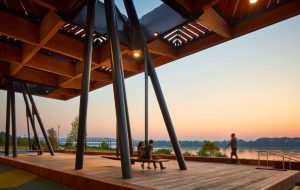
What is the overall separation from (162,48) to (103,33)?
3.27 m

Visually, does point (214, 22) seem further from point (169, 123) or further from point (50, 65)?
point (50, 65)

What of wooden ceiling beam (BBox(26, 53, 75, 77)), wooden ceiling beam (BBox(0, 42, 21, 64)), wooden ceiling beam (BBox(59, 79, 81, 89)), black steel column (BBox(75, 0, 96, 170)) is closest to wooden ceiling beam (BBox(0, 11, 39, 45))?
wooden ceiling beam (BBox(0, 42, 21, 64))

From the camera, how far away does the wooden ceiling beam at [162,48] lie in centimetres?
1379

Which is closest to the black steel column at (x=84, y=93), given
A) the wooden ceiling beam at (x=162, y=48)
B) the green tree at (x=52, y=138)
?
the wooden ceiling beam at (x=162, y=48)

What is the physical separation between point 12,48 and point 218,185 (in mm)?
13886

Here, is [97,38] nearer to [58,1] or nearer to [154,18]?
[154,18]

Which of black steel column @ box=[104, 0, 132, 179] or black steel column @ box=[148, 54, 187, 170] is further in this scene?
black steel column @ box=[148, 54, 187, 170]

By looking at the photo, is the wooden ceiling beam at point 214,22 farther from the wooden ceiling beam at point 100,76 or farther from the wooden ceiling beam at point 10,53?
the wooden ceiling beam at point 10,53

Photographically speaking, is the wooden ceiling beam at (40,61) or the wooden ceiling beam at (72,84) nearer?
the wooden ceiling beam at (40,61)

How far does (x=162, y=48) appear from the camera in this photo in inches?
567

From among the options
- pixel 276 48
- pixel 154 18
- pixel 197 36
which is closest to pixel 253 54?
pixel 276 48

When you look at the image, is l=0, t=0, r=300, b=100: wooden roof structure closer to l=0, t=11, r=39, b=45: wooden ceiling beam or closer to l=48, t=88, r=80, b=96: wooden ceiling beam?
l=0, t=11, r=39, b=45: wooden ceiling beam

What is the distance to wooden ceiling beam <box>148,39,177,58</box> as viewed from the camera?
1379 centimetres

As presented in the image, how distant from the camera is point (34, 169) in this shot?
421 inches
